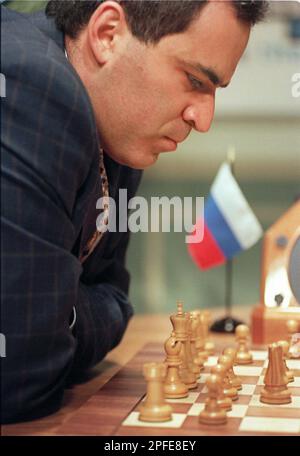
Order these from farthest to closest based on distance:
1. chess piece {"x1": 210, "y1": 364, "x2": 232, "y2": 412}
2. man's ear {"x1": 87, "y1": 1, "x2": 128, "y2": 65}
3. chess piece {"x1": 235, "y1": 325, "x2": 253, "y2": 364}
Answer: chess piece {"x1": 235, "y1": 325, "x2": 253, "y2": 364}, man's ear {"x1": 87, "y1": 1, "x2": 128, "y2": 65}, chess piece {"x1": 210, "y1": 364, "x2": 232, "y2": 412}

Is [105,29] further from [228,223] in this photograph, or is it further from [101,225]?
[228,223]

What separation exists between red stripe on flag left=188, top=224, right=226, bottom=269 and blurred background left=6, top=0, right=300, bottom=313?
4.04 ft

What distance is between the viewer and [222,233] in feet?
7.00

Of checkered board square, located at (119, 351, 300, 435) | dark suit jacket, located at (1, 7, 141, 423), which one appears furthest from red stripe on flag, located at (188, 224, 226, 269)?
dark suit jacket, located at (1, 7, 141, 423)

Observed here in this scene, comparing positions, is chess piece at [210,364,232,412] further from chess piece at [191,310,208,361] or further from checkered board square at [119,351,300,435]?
chess piece at [191,310,208,361]

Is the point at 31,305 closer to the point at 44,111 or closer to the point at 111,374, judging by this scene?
the point at 44,111

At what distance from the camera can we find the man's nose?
142 centimetres

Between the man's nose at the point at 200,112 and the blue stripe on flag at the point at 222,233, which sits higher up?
the man's nose at the point at 200,112

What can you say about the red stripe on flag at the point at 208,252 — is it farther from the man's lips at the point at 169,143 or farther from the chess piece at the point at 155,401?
the chess piece at the point at 155,401

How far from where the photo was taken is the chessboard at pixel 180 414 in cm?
117

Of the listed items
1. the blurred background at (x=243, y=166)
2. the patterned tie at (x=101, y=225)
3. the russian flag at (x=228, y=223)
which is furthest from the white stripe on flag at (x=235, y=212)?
the blurred background at (x=243, y=166)

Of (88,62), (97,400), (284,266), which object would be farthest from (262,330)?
(88,62)

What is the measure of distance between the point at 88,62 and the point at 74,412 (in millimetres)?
567

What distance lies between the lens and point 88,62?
142 cm
